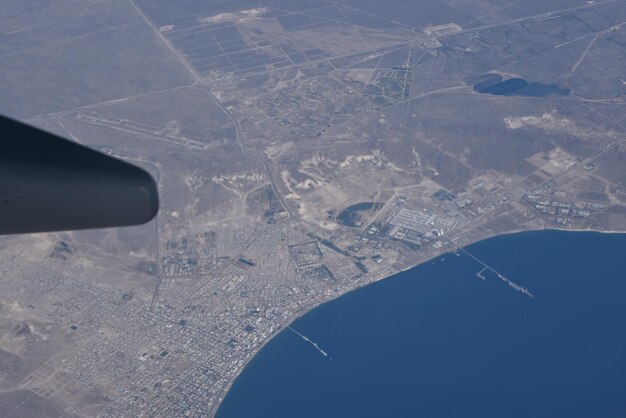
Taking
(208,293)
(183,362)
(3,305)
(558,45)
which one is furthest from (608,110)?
(3,305)

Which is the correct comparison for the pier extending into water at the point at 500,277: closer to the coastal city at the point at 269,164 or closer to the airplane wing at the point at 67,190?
the coastal city at the point at 269,164

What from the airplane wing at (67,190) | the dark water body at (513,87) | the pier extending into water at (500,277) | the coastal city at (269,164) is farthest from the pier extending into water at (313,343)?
the airplane wing at (67,190)

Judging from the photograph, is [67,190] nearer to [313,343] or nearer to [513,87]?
[313,343]

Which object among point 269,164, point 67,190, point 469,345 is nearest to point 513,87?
point 269,164

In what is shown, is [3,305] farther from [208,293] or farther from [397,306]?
[397,306]

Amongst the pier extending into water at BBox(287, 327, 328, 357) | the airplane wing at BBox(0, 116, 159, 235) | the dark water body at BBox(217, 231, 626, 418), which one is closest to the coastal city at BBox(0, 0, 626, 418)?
the pier extending into water at BBox(287, 327, 328, 357)

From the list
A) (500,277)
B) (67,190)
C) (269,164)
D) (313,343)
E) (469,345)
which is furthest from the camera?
(269,164)

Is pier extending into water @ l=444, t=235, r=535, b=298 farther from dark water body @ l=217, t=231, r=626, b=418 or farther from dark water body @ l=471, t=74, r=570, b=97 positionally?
dark water body @ l=471, t=74, r=570, b=97

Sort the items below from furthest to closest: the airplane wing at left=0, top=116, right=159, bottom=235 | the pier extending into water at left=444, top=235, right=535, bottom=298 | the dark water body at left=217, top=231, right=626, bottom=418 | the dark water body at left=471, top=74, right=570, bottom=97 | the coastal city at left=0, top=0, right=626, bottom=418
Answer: the dark water body at left=471, top=74, right=570, bottom=97
the pier extending into water at left=444, top=235, right=535, bottom=298
the coastal city at left=0, top=0, right=626, bottom=418
the dark water body at left=217, top=231, right=626, bottom=418
the airplane wing at left=0, top=116, right=159, bottom=235
